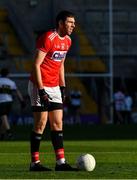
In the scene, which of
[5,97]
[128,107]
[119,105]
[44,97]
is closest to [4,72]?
[5,97]

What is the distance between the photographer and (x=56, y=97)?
467 inches

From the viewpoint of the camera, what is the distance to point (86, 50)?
42.7 metres

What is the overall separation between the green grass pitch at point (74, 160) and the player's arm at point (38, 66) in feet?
4.04

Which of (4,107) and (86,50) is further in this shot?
(86,50)

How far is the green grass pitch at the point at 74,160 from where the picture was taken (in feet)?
35.2

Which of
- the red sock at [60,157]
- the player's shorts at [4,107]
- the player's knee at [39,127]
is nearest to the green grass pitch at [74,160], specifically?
the red sock at [60,157]

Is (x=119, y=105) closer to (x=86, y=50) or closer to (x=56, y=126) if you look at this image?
(x=86, y=50)

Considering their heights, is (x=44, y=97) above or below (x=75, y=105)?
above

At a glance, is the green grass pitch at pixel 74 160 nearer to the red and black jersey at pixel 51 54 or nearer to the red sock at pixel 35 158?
the red sock at pixel 35 158

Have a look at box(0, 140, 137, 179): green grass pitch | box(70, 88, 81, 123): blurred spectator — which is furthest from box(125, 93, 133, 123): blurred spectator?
box(0, 140, 137, 179): green grass pitch

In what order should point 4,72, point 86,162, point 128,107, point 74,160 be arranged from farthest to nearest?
point 128,107 → point 4,72 → point 74,160 → point 86,162

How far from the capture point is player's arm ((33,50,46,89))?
1141 cm

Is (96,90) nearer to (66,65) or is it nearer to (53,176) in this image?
(66,65)

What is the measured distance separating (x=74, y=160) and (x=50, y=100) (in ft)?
8.40
